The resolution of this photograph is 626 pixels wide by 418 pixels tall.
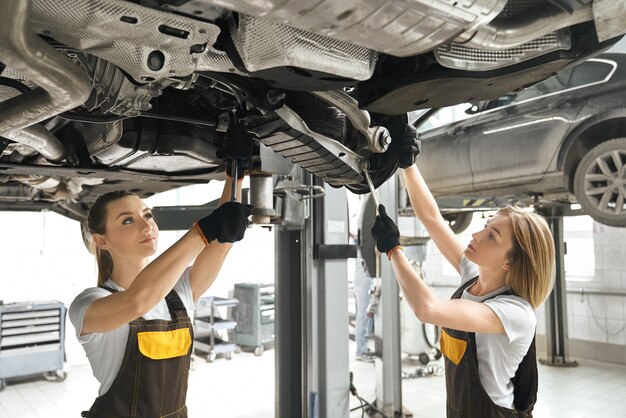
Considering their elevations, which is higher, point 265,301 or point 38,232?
point 38,232

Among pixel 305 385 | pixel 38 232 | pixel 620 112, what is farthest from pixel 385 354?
pixel 38 232

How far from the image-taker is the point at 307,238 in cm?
287

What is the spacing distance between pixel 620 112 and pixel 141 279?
2999mm

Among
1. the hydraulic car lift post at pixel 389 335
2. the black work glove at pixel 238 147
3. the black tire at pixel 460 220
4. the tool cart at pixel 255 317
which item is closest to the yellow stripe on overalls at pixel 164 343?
the black work glove at pixel 238 147

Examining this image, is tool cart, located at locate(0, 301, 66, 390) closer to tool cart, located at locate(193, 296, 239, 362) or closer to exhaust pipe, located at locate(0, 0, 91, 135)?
tool cart, located at locate(193, 296, 239, 362)

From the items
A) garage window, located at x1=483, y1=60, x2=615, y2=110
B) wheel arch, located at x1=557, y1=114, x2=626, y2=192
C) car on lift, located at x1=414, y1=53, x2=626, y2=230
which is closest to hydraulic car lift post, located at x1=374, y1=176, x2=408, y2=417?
car on lift, located at x1=414, y1=53, x2=626, y2=230

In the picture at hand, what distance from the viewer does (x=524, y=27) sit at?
38.6 inches

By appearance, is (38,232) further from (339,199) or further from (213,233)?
(213,233)

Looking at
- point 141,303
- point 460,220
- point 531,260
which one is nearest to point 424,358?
point 460,220

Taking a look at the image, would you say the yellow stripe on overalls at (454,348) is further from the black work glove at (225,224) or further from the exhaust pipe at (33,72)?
the exhaust pipe at (33,72)

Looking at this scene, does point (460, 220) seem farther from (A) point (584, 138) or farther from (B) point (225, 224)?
(B) point (225, 224)

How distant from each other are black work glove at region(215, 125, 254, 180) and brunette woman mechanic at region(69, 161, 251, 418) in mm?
116

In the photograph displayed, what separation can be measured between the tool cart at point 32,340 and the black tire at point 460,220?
3.91m

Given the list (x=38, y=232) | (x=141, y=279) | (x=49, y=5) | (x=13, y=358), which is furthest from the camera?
(x=38, y=232)
